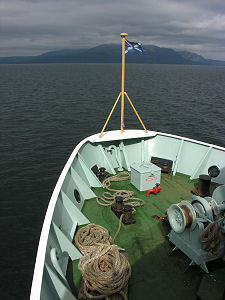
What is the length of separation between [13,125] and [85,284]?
2351 centimetres

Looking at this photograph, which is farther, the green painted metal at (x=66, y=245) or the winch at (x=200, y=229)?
the green painted metal at (x=66, y=245)

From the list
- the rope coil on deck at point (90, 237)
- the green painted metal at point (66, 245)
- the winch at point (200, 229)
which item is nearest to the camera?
the winch at point (200, 229)

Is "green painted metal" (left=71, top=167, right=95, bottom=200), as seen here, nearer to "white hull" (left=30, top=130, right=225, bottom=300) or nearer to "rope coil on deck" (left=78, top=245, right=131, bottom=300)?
"white hull" (left=30, top=130, right=225, bottom=300)

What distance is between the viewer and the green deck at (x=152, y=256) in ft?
14.3

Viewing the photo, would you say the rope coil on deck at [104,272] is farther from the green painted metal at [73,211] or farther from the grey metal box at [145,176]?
the grey metal box at [145,176]

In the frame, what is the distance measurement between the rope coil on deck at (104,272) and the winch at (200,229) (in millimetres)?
1209

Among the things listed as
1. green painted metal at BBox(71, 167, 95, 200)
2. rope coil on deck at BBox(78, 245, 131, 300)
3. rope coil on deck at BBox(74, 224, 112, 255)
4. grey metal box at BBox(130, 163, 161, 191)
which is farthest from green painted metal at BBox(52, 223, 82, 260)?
grey metal box at BBox(130, 163, 161, 191)

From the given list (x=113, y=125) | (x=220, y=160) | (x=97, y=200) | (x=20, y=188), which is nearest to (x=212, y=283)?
(x=97, y=200)

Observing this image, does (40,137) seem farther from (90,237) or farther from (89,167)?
(90,237)

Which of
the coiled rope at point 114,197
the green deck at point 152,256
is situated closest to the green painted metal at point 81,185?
the green deck at point 152,256

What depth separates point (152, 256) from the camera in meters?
5.12

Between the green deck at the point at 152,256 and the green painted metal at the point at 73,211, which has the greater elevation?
the green painted metal at the point at 73,211

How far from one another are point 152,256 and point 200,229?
4.28 ft

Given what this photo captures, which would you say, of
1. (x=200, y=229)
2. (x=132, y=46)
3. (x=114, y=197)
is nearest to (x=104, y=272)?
(x=200, y=229)
